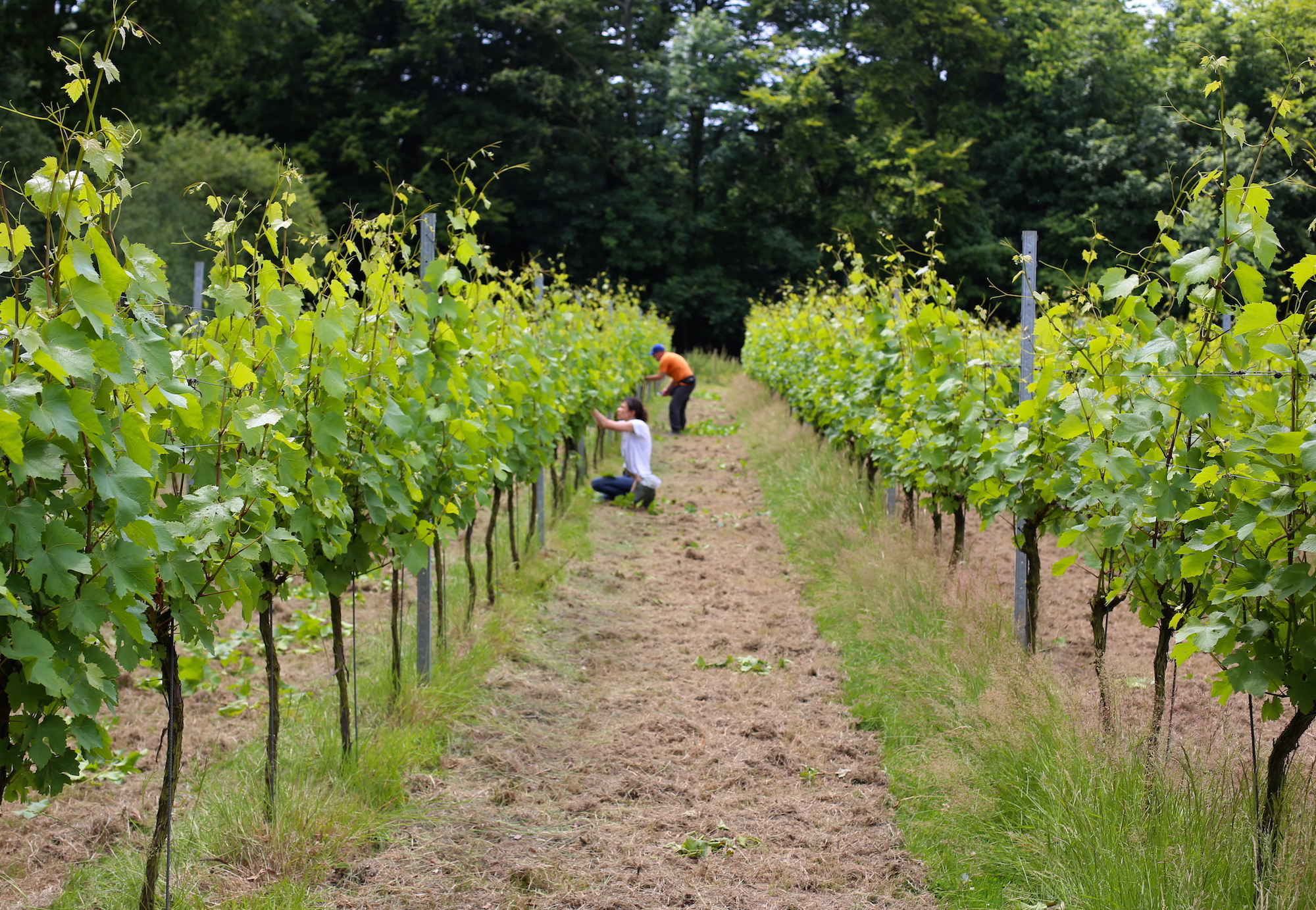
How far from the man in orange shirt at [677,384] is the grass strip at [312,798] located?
33.0 ft

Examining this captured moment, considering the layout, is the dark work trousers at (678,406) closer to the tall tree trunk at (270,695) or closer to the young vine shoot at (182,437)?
the young vine shoot at (182,437)

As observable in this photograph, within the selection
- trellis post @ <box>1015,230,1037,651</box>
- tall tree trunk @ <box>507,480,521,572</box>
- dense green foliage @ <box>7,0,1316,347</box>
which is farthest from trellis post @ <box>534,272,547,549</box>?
dense green foliage @ <box>7,0,1316,347</box>

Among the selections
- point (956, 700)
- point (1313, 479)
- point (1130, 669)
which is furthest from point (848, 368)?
point (1313, 479)

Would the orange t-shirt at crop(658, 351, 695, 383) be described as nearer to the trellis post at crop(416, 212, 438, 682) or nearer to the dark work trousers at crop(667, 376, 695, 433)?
the dark work trousers at crop(667, 376, 695, 433)

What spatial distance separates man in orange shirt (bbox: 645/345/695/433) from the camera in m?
15.3

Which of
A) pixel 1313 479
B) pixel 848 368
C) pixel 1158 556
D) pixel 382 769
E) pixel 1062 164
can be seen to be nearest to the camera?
pixel 1313 479

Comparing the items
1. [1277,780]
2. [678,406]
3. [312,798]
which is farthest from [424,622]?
[678,406]

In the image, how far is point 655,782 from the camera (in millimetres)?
4188

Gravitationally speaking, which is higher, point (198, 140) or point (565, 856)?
point (198, 140)

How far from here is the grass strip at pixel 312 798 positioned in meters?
3.06

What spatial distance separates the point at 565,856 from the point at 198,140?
19.6 m

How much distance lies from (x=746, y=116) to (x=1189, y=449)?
3474 centimetres

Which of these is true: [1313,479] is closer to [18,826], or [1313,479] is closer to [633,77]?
[18,826]

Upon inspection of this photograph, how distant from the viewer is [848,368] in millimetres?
8492
